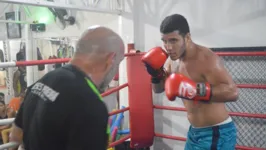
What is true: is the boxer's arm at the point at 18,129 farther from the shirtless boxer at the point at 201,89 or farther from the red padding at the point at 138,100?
the red padding at the point at 138,100

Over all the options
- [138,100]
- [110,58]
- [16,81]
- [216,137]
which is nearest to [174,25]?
[216,137]

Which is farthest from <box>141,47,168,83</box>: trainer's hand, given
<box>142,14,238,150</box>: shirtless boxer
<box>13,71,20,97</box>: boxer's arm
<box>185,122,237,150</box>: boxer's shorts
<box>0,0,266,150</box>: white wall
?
<box>13,71,20,97</box>: boxer's arm

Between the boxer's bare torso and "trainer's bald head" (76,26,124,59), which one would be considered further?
the boxer's bare torso

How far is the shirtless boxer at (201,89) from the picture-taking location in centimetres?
166

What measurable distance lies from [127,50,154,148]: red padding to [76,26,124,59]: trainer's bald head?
1.73 metres

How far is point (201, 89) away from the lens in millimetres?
1638

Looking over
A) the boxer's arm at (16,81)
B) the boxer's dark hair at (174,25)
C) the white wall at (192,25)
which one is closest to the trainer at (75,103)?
the boxer's dark hair at (174,25)

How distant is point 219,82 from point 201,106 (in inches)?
7.8

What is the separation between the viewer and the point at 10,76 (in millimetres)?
4957

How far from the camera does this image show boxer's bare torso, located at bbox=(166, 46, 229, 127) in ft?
5.78

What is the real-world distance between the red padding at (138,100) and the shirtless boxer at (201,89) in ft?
2.65

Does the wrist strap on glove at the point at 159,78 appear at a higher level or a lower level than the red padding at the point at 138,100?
higher

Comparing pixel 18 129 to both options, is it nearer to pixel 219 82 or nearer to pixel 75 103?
pixel 75 103

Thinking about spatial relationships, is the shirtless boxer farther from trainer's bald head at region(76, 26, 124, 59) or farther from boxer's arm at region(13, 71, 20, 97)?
boxer's arm at region(13, 71, 20, 97)
